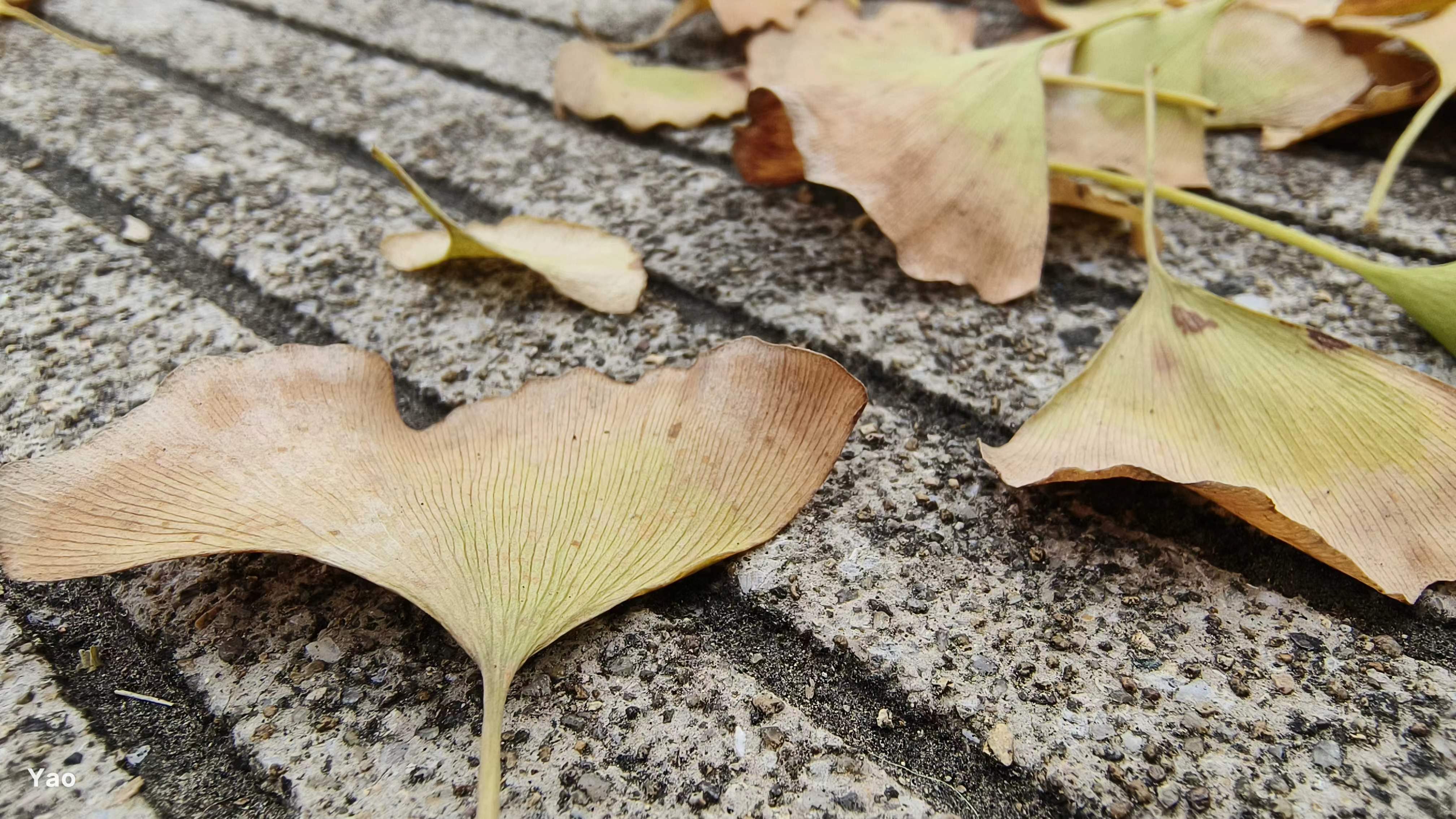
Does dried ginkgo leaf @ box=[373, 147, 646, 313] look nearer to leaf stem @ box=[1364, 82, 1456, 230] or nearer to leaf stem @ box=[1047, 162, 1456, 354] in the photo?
leaf stem @ box=[1047, 162, 1456, 354]

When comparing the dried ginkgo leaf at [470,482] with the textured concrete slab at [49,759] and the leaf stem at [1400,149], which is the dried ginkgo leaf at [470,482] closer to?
the textured concrete slab at [49,759]

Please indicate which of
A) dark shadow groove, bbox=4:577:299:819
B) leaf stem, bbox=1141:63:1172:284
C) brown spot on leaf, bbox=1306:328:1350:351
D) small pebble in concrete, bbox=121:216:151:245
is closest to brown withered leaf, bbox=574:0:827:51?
leaf stem, bbox=1141:63:1172:284

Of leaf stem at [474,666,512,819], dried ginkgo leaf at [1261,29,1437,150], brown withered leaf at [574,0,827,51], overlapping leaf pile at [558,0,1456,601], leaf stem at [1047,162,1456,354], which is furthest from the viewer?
brown withered leaf at [574,0,827,51]

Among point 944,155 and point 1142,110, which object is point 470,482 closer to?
point 944,155

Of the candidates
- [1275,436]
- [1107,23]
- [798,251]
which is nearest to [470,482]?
[798,251]

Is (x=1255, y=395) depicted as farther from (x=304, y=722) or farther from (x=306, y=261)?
(x=306, y=261)
